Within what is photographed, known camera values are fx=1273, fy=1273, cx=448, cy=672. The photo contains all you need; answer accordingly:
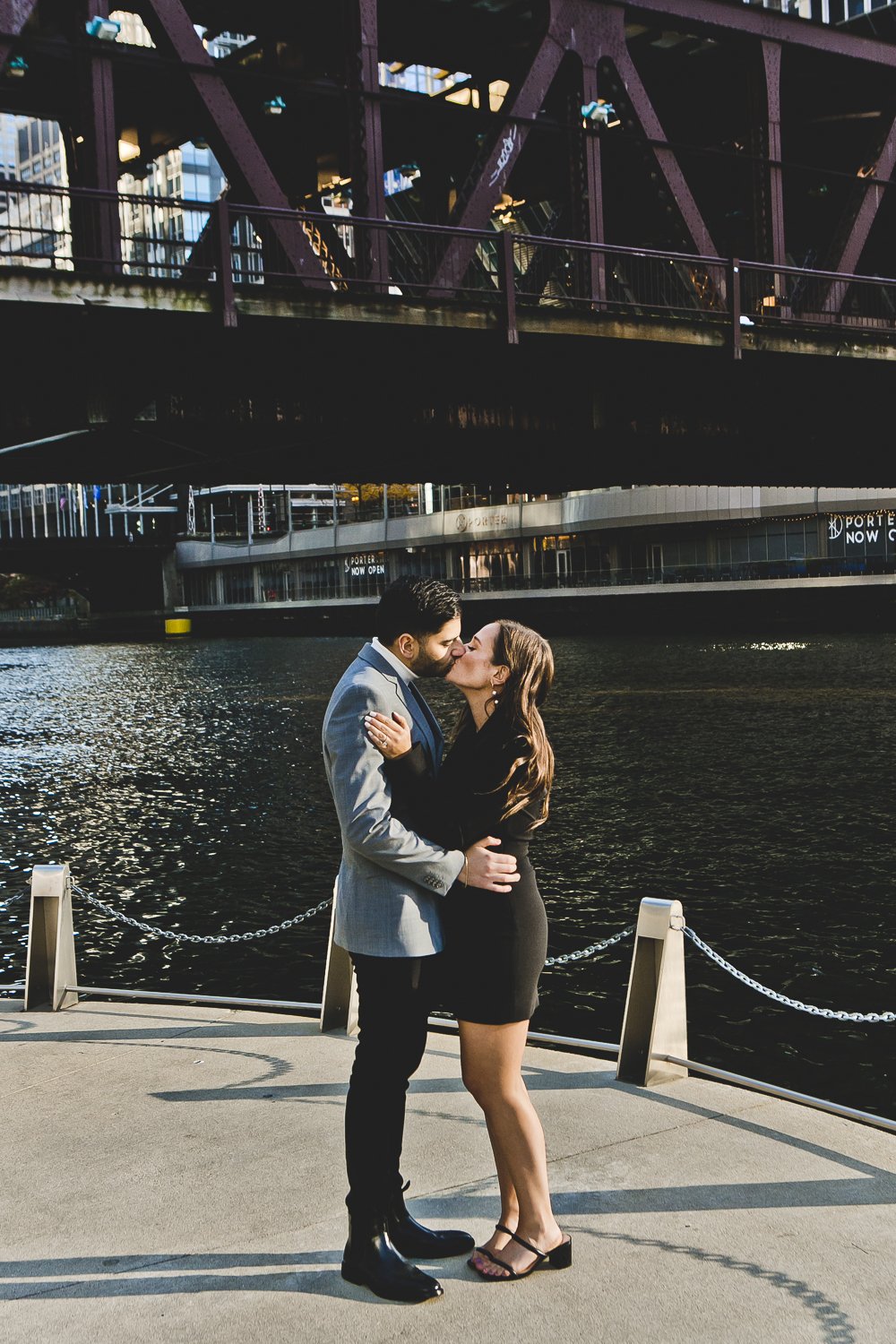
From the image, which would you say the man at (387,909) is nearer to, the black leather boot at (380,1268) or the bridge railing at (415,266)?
the black leather boot at (380,1268)

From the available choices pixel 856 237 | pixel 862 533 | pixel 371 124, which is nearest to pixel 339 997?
pixel 371 124

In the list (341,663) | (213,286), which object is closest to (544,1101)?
(213,286)

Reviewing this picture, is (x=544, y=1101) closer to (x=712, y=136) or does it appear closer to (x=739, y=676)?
(x=712, y=136)

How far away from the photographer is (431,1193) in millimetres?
4613

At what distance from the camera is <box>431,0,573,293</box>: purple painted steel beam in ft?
59.7

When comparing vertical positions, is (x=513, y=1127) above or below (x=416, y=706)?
below

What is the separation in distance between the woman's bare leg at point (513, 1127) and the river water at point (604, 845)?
12.1 feet

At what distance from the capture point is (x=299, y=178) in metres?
26.0

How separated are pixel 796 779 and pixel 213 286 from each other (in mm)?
10763

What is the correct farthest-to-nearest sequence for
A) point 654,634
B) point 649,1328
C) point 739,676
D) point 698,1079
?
point 654,634, point 739,676, point 698,1079, point 649,1328

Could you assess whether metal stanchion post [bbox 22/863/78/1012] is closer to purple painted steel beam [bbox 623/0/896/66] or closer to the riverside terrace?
the riverside terrace

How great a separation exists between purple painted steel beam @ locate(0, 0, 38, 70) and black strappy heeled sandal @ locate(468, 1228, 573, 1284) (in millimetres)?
17054

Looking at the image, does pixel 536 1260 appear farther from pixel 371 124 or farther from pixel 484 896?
pixel 371 124

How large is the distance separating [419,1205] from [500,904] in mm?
1348
